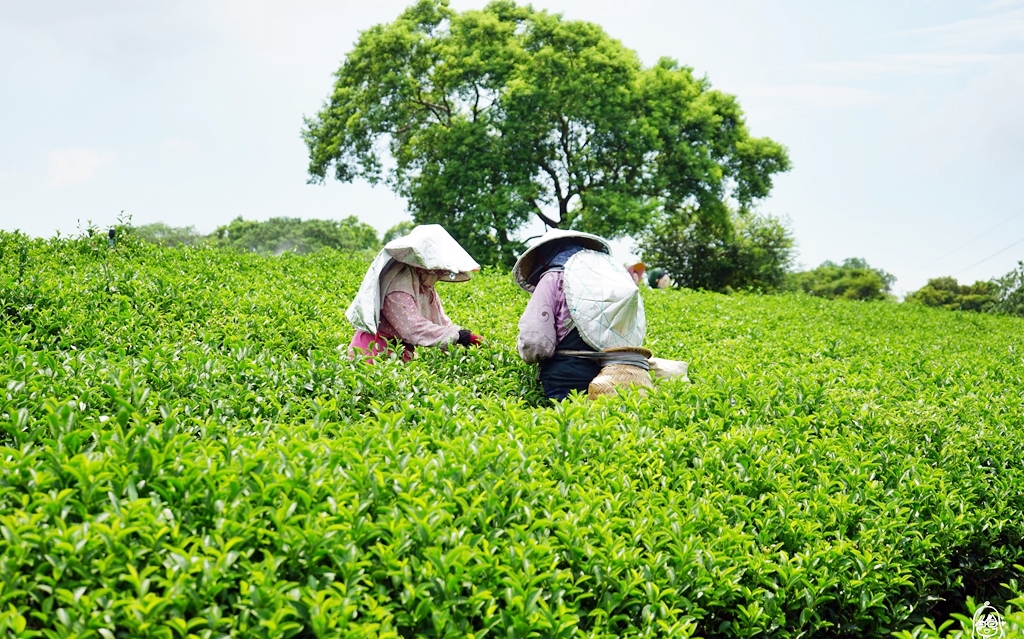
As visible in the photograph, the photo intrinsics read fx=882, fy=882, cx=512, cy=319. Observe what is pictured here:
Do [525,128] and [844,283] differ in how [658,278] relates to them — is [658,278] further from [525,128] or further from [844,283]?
[844,283]

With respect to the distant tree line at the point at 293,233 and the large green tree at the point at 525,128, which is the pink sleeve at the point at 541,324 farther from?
the distant tree line at the point at 293,233

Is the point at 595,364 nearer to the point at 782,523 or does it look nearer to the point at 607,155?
the point at 782,523

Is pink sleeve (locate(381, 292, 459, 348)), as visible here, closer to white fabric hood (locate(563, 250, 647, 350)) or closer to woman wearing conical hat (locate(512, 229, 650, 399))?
woman wearing conical hat (locate(512, 229, 650, 399))

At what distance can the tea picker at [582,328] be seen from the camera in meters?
5.21

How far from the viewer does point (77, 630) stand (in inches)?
86.7

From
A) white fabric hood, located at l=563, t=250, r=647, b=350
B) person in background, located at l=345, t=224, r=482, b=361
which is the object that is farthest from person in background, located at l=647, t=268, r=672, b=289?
white fabric hood, located at l=563, t=250, r=647, b=350

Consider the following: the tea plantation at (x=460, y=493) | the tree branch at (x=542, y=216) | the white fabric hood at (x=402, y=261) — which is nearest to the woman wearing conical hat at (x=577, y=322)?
the tea plantation at (x=460, y=493)

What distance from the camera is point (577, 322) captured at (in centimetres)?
521

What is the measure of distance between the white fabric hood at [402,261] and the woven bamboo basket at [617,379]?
3.49 ft

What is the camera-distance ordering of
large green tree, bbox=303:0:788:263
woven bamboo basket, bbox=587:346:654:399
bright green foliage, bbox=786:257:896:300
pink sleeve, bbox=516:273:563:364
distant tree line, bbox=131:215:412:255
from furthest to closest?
1. distant tree line, bbox=131:215:412:255
2. bright green foliage, bbox=786:257:896:300
3. large green tree, bbox=303:0:788:263
4. pink sleeve, bbox=516:273:563:364
5. woven bamboo basket, bbox=587:346:654:399

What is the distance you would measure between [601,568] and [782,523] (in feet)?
3.38

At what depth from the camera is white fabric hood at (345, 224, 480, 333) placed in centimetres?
538

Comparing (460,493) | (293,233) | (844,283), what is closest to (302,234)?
(293,233)

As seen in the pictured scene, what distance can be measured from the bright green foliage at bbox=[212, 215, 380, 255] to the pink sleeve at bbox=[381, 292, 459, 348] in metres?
40.8
